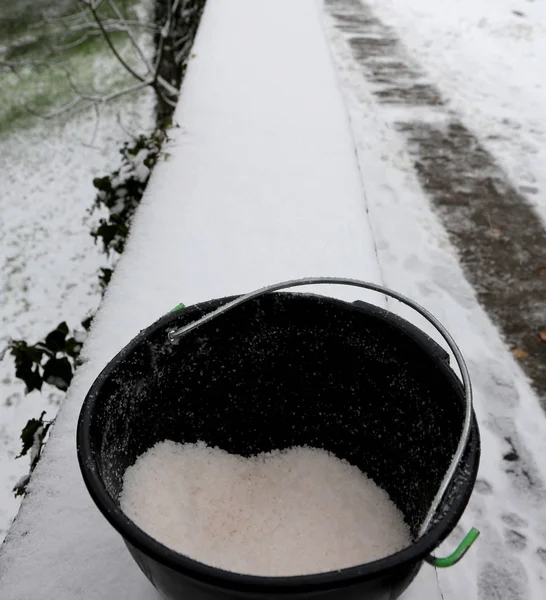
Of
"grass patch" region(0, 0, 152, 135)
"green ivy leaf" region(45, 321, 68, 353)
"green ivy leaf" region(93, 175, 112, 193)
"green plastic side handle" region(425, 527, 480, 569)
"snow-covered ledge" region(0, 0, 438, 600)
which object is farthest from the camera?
"grass patch" region(0, 0, 152, 135)

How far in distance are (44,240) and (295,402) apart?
3.88 m

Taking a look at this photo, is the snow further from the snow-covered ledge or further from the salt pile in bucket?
the salt pile in bucket

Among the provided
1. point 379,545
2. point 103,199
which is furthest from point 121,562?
point 103,199

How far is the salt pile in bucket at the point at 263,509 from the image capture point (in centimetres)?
98

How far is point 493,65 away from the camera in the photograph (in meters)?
5.39

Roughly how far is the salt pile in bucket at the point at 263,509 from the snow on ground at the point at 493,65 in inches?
109

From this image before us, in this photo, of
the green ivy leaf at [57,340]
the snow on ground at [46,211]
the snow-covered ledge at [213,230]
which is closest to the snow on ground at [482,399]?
the snow-covered ledge at [213,230]

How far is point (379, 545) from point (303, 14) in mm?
4816

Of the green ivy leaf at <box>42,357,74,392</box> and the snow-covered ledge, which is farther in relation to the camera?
the green ivy leaf at <box>42,357,74,392</box>

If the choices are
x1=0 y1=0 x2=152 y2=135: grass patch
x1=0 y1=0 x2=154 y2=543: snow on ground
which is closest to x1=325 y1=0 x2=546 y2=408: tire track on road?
x1=0 y1=0 x2=154 y2=543: snow on ground

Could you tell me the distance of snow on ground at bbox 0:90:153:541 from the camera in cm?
311

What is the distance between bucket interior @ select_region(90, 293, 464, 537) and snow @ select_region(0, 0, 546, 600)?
27 centimetres

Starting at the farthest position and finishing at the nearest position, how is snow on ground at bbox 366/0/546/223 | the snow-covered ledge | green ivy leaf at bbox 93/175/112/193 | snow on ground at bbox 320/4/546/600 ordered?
snow on ground at bbox 366/0/546/223 → green ivy leaf at bbox 93/175/112/193 → snow on ground at bbox 320/4/546/600 → the snow-covered ledge

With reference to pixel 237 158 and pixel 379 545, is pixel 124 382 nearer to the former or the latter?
pixel 379 545
